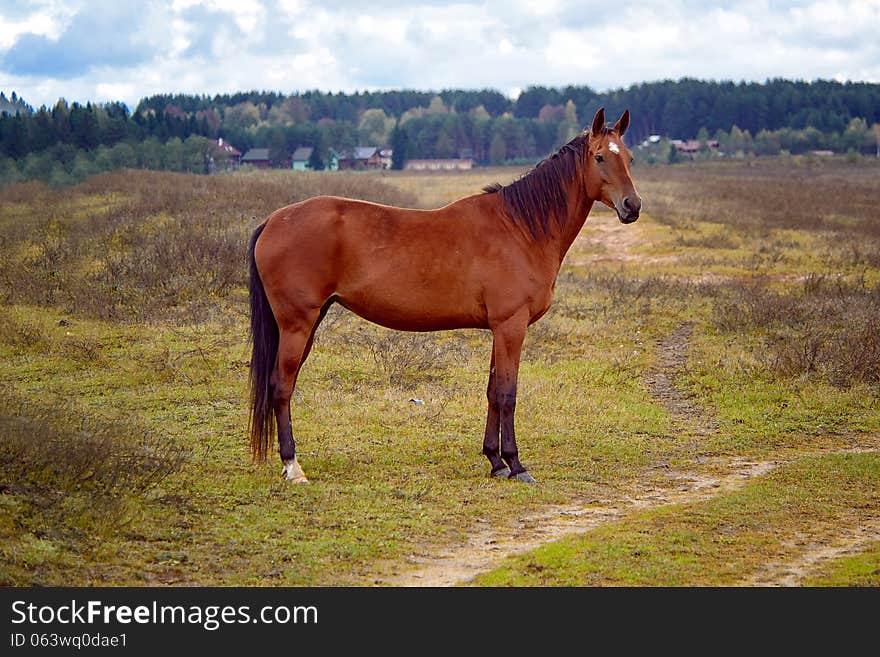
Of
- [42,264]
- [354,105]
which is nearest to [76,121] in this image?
[42,264]

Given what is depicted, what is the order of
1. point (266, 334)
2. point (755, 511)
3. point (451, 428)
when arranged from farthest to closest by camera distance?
point (451, 428) → point (266, 334) → point (755, 511)

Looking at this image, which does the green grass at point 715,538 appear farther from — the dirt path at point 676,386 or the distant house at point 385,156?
the distant house at point 385,156

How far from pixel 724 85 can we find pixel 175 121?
8995 cm

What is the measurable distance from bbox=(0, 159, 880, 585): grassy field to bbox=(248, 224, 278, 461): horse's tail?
0.30 metres

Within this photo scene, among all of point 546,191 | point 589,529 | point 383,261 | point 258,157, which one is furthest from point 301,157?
point 589,529

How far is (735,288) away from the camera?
19125 mm

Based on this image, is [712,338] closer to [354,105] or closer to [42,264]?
[42,264]

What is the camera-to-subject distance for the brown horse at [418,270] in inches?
323

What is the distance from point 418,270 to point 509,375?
1167 mm

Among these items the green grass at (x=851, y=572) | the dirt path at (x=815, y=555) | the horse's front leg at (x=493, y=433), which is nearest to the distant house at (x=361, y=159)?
the horse's front leg at (x=493, y=433)

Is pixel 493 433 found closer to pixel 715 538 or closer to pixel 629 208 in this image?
pixel 629 208

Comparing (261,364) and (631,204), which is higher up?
(631,204)

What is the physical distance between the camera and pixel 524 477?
8.18 meters

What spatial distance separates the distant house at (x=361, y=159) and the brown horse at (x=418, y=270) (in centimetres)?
8916
